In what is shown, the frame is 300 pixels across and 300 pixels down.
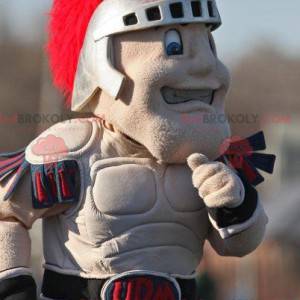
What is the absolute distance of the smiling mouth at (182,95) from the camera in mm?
2094

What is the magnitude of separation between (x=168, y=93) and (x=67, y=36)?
254 millimetres

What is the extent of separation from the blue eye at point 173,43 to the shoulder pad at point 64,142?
0.70 feet

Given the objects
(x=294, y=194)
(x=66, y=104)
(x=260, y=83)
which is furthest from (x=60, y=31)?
(x=260, y=83)

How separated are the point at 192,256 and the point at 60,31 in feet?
1.68

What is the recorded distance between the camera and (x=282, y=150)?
20.1 feet

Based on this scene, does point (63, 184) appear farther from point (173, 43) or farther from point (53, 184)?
point (173, 43)

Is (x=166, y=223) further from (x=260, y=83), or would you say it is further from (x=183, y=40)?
(x=260, y=83)

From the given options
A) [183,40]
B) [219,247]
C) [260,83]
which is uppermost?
[183,40]

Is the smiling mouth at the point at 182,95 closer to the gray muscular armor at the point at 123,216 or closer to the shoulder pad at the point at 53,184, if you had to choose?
the gray muscular armor at the point at 123,216

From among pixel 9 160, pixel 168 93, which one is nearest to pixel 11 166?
pixel 9 160

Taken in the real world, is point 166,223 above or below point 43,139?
below

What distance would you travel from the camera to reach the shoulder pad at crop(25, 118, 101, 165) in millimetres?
2133

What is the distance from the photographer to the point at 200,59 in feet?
6.86

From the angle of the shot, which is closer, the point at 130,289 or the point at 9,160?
the point at 130,289
